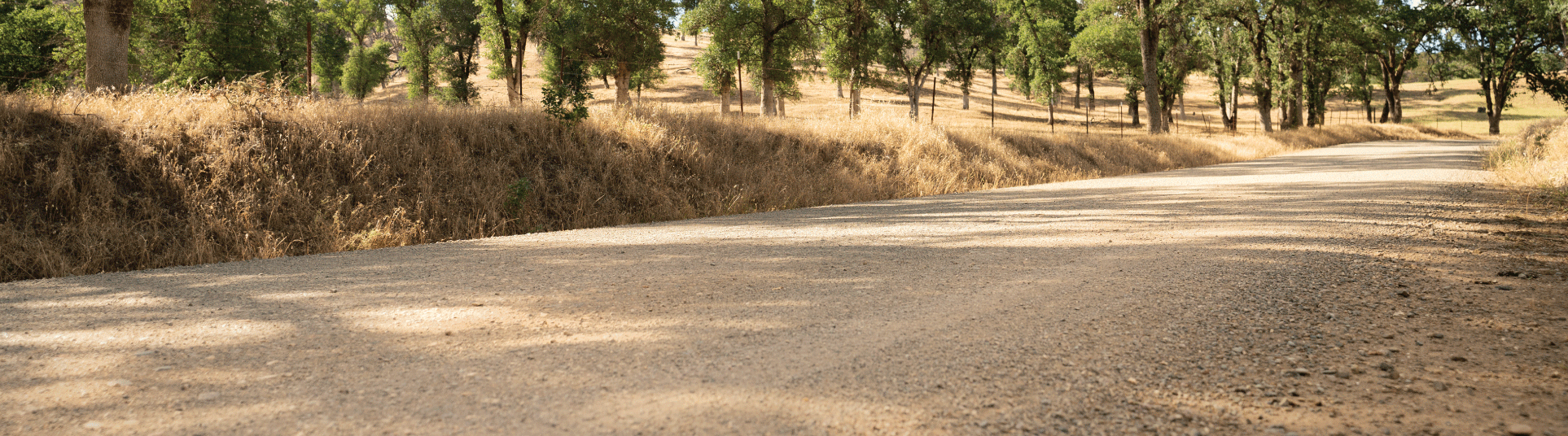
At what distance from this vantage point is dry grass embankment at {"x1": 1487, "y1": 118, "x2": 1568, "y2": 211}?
334 inches

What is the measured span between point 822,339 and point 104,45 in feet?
41.8

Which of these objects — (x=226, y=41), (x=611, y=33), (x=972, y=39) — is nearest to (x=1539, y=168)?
(x=611, y=33)

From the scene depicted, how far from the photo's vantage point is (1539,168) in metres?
10.7

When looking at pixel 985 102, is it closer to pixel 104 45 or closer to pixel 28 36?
pixel 28 36

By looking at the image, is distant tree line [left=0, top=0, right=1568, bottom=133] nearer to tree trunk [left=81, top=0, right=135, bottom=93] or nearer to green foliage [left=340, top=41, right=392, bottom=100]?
green foliage [left=340, top=41, right=392, bottom=100]

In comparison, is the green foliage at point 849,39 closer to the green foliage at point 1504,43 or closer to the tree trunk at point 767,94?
the tree trunk at point 767,94

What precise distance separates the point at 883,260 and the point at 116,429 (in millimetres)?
4141

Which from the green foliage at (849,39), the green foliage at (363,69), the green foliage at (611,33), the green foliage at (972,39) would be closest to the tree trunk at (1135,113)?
the green foliage at (972,39)

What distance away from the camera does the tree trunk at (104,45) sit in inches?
434

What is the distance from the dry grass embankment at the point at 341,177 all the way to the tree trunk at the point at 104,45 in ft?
9.34

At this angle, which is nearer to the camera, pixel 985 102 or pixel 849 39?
pixel 849 39

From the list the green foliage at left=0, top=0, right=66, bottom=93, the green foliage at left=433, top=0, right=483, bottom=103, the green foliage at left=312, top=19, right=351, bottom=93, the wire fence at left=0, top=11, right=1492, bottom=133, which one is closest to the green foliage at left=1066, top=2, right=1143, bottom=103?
the wire fence at left=0, top=11, right=1492, bottom=133

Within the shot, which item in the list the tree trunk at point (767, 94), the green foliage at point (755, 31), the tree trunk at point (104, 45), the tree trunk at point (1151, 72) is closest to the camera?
the tree trunk at point (104, 45)

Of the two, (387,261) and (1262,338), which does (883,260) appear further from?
(387,261)
